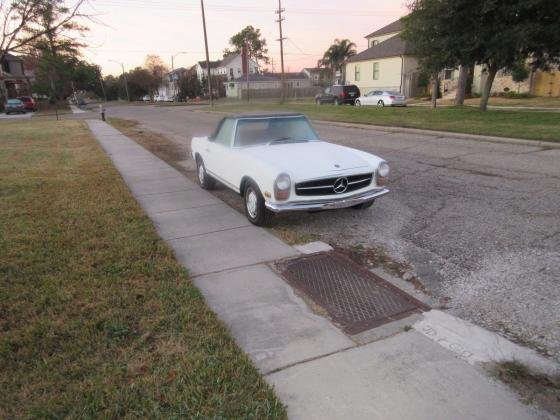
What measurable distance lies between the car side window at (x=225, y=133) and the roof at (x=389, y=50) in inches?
1396

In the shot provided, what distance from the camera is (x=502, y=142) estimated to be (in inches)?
457

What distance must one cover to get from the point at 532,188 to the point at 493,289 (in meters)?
4.02

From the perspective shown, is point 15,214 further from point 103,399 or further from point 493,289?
point 493,289

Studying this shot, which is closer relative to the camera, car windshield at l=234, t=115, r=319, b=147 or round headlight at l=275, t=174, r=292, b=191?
round headlight at l=275, t=174, r=292, b=191

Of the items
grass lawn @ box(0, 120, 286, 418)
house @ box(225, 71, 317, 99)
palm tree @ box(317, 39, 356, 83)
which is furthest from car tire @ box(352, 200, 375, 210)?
palm tree @ box(317, 39, 356, 83)

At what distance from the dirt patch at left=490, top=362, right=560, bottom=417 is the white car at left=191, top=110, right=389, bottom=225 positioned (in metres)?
2.72

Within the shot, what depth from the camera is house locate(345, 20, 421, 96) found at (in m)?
38.6

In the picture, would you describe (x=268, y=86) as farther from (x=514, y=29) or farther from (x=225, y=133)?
(x=225, y=133)

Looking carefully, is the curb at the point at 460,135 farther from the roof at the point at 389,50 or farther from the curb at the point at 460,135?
the roof at the point at 389,50

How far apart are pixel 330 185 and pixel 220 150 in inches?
86.9

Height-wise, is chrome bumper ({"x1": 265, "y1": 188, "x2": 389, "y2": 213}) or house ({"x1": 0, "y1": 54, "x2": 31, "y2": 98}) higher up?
house ({"x1": 0, "y1": 54, "x2": 31, "y2": 98})

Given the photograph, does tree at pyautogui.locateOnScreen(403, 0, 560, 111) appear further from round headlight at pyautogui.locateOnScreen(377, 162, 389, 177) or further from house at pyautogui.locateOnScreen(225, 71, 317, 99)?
house at pyautogui.locateOnScreen(225, 71, 317, 99)

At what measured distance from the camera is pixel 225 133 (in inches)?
255

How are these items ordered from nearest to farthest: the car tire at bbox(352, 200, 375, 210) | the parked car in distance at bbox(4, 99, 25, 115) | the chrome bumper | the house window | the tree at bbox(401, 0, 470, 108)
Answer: the chrome bumper → the car tire at bbox(352, 200, 375, 210) → the tree at bbox(401, 0, 470, 108) → the parked car in distance at bbox(4, 99, 25, 115) → the house window
